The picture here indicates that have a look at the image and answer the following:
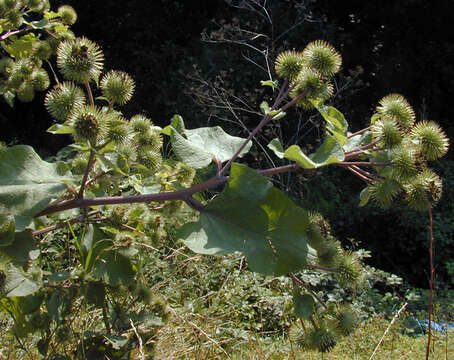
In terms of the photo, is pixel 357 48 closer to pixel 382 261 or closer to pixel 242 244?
pixel 382 261

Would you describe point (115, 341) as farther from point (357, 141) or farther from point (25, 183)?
point (357, 141)

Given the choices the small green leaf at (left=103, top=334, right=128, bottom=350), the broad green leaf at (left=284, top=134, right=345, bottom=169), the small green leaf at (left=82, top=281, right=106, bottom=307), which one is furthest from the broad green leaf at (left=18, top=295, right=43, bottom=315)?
the broad green leaf at (left=284, top=134, right=345, bottom=169)

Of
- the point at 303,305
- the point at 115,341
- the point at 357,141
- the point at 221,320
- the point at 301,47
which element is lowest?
the point at 221,320

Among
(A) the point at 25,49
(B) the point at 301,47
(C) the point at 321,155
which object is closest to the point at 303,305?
(C) the point at 321,155

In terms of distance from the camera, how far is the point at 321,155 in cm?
98

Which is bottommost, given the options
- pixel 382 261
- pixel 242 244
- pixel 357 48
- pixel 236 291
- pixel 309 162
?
pixel 382 261

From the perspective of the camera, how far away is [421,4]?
6.52m

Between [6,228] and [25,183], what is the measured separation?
0.34ft

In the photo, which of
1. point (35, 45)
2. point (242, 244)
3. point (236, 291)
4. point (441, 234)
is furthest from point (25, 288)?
point (441, 234)

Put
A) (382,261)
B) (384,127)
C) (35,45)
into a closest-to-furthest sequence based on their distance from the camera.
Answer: (384,127) < (35,45) < (382,261)

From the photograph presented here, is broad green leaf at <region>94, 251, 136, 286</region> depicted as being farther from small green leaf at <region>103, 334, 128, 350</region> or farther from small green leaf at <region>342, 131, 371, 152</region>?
small green leaf at <region>342, 131, 371, 152</region>

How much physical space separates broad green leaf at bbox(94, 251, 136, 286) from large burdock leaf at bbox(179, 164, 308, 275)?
0.39 meters

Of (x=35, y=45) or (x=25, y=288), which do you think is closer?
(x=25, y=288)

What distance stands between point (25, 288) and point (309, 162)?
79 centimetres
